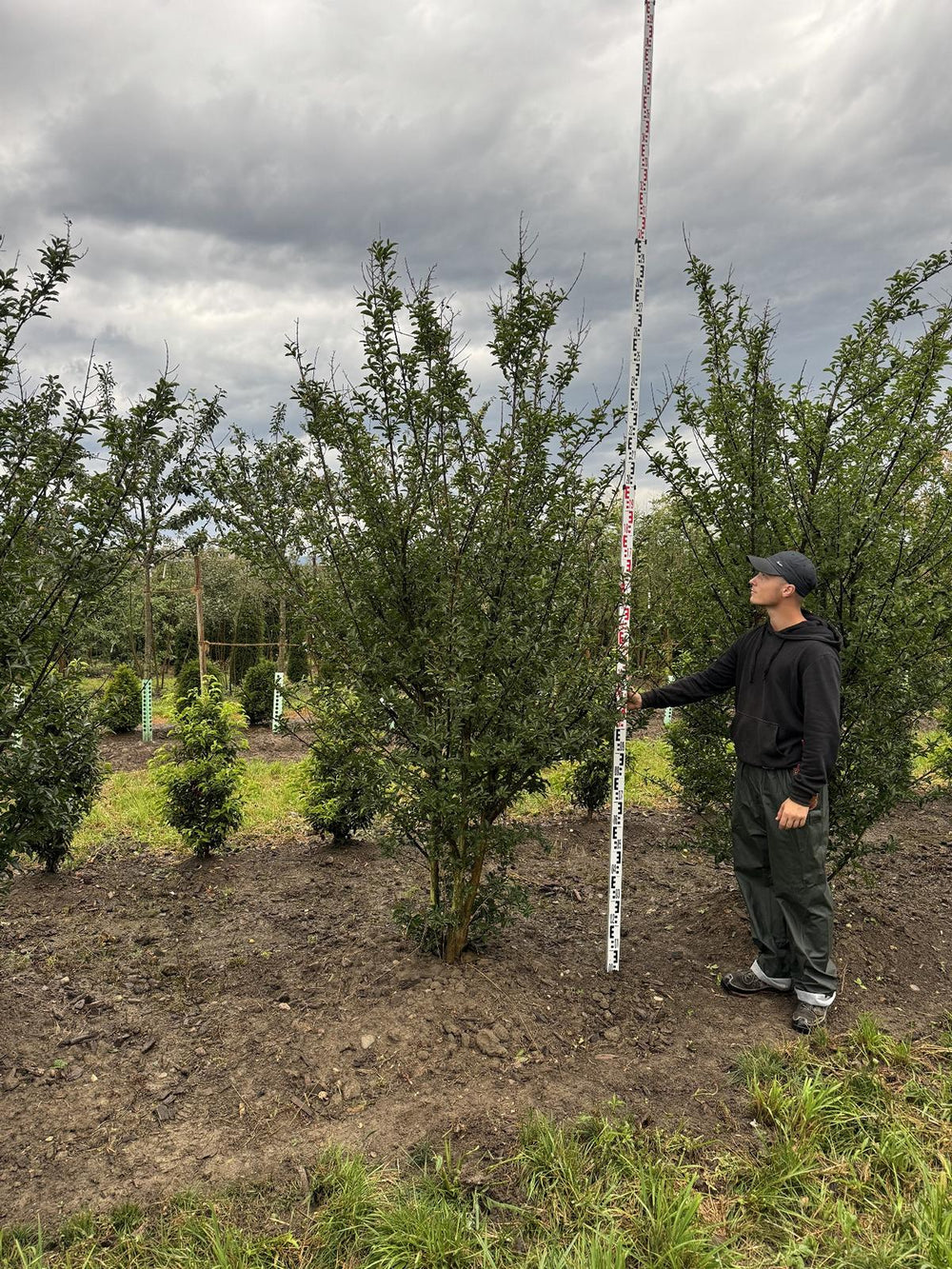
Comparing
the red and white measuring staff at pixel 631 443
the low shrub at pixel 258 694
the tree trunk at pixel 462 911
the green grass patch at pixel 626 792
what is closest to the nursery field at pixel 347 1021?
the tree trunk at pixel 462 911

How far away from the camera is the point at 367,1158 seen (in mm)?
2814

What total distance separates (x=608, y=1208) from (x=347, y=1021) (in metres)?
1.57

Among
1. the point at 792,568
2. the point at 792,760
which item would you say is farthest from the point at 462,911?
the point at 792,568

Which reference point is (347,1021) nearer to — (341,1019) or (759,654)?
(341,1019)

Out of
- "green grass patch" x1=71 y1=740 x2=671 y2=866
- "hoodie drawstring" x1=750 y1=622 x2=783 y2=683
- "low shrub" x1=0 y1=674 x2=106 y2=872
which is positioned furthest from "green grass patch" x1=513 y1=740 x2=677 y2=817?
"low shrub" x1=0 y1=674 x2=106 y2=872

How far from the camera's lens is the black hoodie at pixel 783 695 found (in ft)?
11.5

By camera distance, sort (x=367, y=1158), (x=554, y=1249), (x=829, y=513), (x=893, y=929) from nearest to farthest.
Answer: (x=554, y=1249)
(x=367, y=1158)
(x=829, y=513)
(x=893, y=929)

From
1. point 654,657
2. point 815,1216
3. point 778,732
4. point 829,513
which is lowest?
point 815,1216

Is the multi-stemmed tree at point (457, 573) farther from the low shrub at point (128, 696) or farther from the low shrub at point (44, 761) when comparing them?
the low shrub at point (128, 696)

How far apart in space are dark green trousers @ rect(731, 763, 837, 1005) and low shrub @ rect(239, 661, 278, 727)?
10.8 metres

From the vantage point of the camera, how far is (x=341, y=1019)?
12.3 feet

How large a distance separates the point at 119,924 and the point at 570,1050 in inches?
132

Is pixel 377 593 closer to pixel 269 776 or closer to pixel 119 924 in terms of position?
pixel 119 924

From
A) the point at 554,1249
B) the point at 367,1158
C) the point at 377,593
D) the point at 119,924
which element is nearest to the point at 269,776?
the point at 119,924
